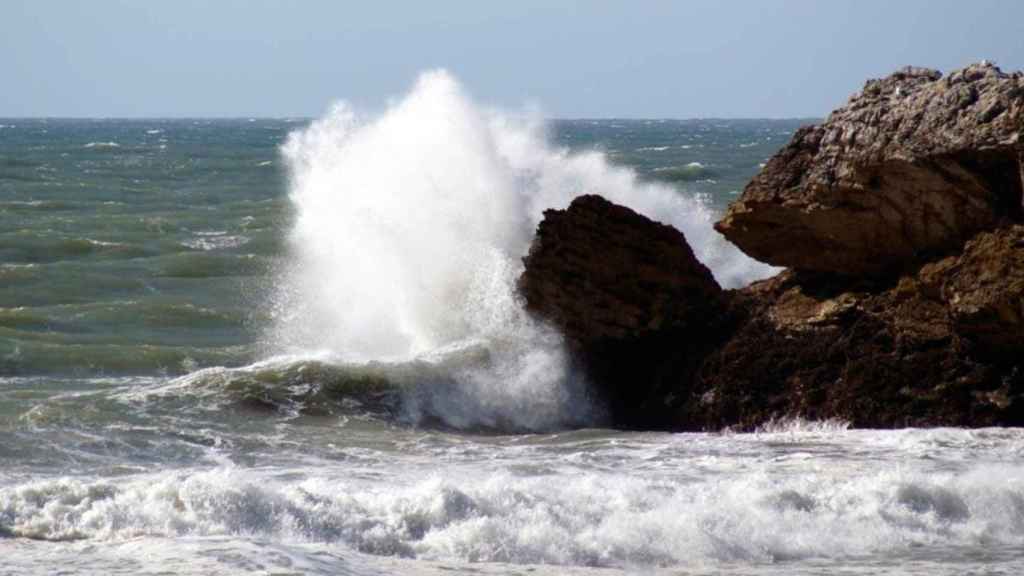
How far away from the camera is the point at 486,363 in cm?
1308

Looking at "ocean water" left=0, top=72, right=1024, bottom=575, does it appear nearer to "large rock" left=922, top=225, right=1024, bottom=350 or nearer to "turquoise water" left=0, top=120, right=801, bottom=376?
"turquoise water" left=0, top=120, right=801, bottom=376

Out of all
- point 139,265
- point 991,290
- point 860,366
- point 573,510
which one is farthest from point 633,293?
point 139,265

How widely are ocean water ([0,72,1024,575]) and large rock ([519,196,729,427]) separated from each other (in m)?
0.38

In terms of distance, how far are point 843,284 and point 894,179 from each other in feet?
3.08

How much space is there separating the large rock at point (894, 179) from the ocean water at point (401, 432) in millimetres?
1387

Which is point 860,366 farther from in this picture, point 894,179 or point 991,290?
point 894,179

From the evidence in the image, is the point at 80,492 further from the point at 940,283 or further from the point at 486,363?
the point at 940,283

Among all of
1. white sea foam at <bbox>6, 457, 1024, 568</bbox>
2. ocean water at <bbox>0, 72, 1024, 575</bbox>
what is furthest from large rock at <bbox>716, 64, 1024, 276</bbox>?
white sea foam at <bbox>6, 457, 1024, 568</bbox>

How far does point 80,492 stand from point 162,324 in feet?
26.0

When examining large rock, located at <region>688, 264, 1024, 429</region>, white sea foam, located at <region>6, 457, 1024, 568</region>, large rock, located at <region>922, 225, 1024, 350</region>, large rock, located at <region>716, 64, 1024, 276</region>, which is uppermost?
large rock, located at <region>716, 64, 1024, 276</region>

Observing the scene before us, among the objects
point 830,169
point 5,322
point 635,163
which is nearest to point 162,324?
point 5,322

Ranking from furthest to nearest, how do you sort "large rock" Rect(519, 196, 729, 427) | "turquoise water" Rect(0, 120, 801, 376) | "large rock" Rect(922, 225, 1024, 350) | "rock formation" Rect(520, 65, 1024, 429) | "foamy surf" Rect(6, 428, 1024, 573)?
"turquoise water" Rect(0, 120, 801, 376) < "large rock" Rect(519, 196, 729, 427) < "rock formation" Rect(520, 65, 1024, 429) < "large rock" Rect(922, 225, 1024, 350) < "foamy surf" Rect(6, 428, 1024, 573)

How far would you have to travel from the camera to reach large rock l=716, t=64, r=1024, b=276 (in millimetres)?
11078

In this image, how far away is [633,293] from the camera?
12.1 metres
